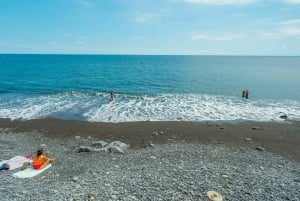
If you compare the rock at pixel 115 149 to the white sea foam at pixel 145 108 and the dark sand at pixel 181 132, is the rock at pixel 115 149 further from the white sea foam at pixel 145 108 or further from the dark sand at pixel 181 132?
the white sea foam at pixel 145 108

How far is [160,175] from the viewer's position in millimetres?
10320

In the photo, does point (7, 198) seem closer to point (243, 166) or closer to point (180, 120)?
point (243, 166)

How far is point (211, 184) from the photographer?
958 centimetres

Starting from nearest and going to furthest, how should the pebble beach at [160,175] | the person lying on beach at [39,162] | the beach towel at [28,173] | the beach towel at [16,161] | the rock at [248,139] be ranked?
the pebble beach at [160,175]
the beach towel at [28,173]
the person lying on beach at [39,162]
the beach towel at [16,161]
the rock at [248,139]

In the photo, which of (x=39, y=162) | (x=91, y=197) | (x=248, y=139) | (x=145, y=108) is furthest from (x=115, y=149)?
(x=145, y=108)

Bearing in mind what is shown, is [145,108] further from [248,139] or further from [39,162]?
[39,162]

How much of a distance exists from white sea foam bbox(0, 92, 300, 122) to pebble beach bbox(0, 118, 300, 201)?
8.69m

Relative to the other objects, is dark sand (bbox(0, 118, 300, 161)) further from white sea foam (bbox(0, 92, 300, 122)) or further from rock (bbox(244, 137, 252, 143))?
white sea foam (bbox(0, 92, 300, 122))

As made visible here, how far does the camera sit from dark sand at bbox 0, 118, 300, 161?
1682 centimetres

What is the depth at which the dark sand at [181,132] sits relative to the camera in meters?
16.8

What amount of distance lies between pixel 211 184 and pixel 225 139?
866cm

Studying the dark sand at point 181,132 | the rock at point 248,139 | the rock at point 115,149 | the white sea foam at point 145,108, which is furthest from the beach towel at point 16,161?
the rock at point 248,139

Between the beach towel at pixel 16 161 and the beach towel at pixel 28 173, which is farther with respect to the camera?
the beach towel at pixel 16 161

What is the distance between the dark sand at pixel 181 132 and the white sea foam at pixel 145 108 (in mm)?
1971
